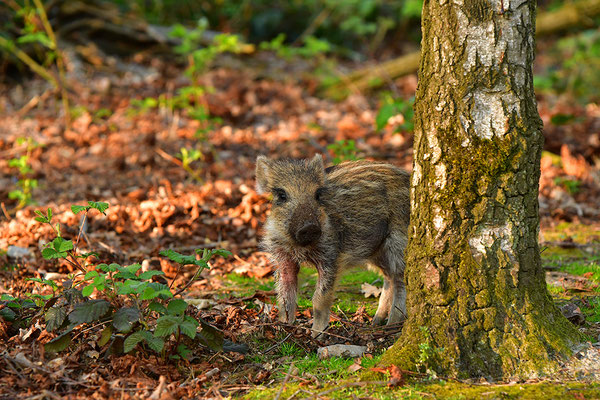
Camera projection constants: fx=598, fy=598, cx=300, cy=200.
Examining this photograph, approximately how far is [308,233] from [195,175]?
440 centimetres

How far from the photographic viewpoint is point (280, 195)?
5.49 meters

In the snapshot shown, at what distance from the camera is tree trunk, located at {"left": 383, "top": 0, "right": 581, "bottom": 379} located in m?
3.72

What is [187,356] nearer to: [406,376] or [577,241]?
[406,376]

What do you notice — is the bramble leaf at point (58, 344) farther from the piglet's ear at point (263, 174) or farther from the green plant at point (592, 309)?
the green plant at point (592, 309)

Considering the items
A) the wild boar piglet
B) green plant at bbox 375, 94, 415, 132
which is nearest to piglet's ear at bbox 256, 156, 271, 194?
the wild boar piglet

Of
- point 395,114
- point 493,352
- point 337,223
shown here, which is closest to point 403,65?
point 395,114

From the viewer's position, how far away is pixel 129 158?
34.2 ft

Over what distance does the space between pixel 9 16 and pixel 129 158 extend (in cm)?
568

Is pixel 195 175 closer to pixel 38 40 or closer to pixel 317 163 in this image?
pixel 317 163

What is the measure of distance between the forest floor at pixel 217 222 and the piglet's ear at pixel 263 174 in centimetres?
78

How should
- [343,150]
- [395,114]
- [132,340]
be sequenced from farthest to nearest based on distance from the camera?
[395,114], [343,150], [132,340]

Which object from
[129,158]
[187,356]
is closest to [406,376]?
[187,356]

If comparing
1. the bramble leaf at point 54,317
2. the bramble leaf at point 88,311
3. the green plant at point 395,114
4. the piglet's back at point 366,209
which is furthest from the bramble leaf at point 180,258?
the green plant at point 395,114

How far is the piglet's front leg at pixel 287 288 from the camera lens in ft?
16.9
